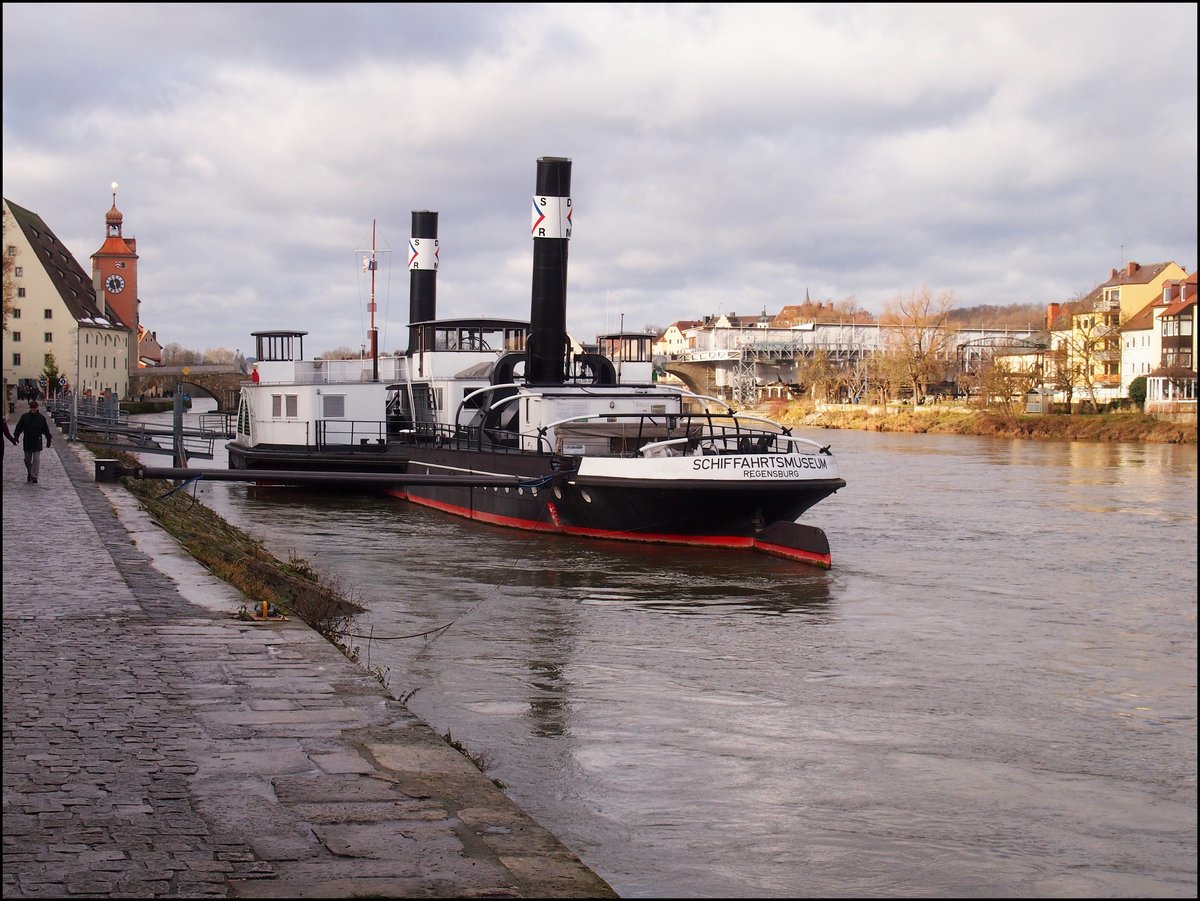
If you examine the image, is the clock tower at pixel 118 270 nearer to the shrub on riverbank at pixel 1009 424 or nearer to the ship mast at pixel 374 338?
the shrub on riverbank at pixel 1009 424

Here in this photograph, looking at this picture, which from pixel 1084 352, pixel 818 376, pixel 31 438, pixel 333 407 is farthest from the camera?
pixel 818 376

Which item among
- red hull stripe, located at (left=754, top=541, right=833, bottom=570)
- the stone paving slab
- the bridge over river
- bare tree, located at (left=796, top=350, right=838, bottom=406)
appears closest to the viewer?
the stone paving slab

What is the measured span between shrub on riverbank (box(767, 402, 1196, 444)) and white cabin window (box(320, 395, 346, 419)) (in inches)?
1371

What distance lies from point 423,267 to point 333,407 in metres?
11.3

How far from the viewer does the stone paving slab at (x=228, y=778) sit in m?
5.24

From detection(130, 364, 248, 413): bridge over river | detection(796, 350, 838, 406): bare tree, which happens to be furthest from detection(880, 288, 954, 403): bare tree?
detection(130, 364, 248, 413): bridge over river

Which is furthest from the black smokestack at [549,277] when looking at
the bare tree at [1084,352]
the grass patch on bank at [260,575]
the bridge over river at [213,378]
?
the bridge over river at [213,378]

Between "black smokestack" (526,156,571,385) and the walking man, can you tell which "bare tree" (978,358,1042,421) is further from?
the walking man

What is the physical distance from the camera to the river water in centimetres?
792

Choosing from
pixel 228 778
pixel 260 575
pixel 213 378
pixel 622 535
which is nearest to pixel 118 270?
pixel 213 378

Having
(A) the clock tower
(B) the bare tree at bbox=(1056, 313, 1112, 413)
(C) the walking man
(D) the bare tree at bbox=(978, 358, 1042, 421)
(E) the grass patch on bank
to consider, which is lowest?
(E) the grass patch on bank

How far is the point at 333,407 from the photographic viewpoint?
3572cm

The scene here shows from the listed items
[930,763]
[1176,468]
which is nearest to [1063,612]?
[930,763]

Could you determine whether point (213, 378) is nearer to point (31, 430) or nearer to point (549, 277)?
point (549, 277)
